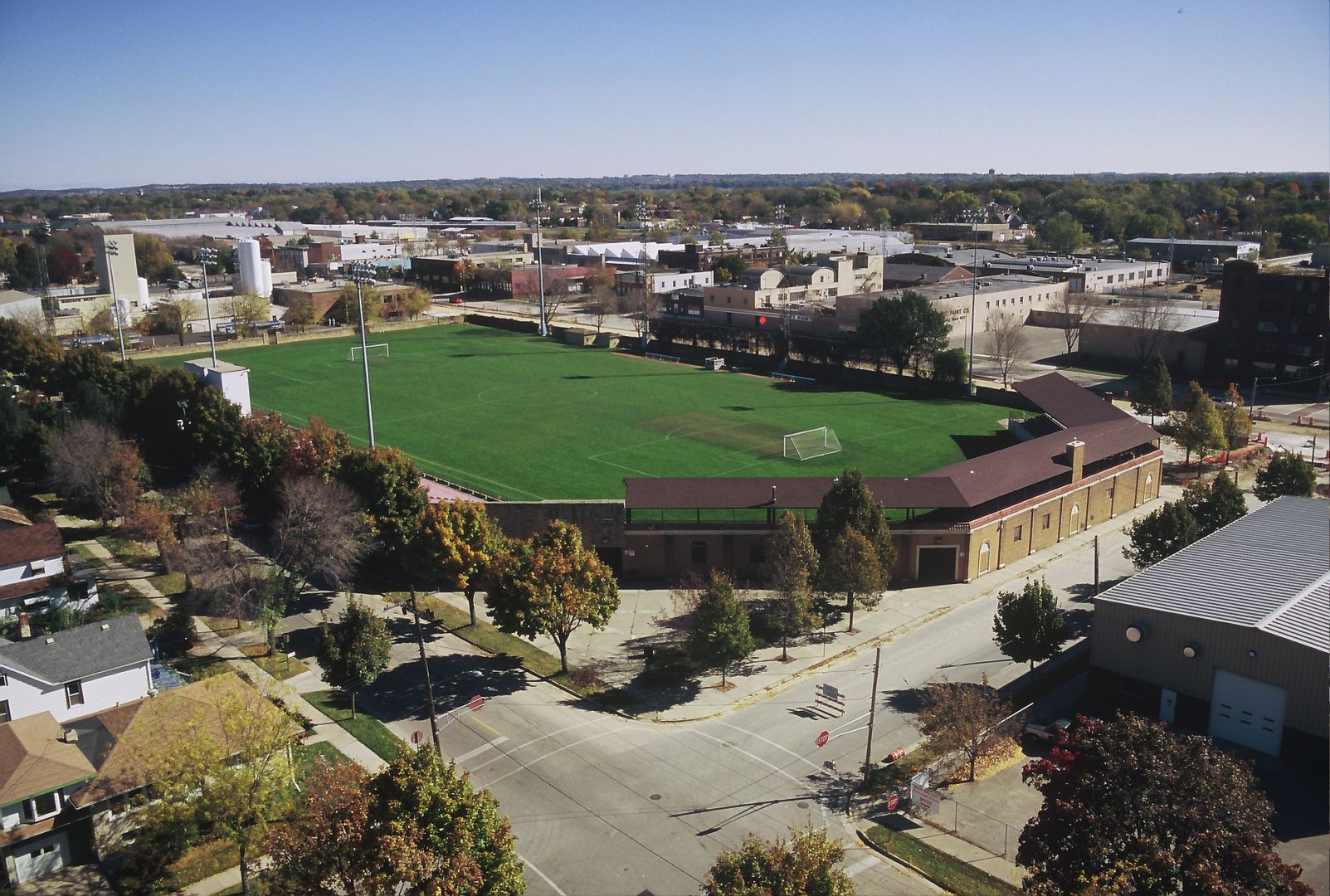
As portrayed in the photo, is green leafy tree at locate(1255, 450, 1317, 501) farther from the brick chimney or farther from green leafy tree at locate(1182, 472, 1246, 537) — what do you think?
the brick chimney

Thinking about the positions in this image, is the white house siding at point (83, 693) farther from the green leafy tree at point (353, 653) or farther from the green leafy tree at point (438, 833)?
the green leafy tree at point (438, 833)

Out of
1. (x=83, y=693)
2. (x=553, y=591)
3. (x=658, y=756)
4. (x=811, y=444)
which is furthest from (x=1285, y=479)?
(x=83, y=693)

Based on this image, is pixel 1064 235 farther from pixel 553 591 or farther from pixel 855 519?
pixel 553 591

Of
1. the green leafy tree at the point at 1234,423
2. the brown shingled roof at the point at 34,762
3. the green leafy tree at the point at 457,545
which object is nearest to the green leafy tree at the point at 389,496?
the green leafy tree at the point at 457,545

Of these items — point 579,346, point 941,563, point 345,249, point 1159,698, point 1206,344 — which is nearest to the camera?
point 1159,698

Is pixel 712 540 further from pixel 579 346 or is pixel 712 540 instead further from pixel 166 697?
pixel 579 346

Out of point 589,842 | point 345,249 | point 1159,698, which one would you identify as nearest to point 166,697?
point 589,842

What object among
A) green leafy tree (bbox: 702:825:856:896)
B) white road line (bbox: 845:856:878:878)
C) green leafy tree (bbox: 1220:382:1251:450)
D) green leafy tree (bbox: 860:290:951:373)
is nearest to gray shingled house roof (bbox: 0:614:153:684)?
green leafy tree (bbox: 702:825:856:896)
